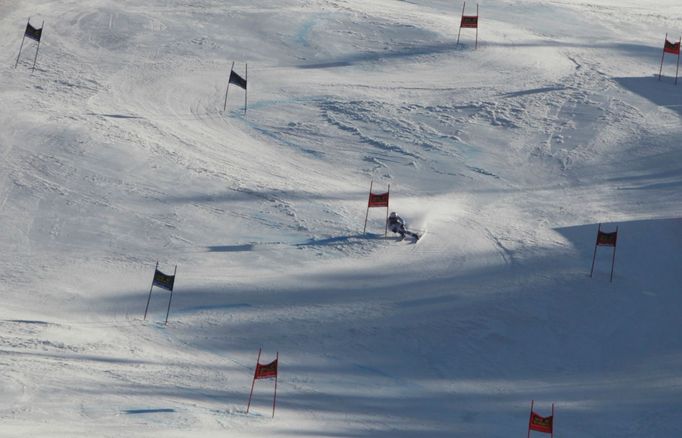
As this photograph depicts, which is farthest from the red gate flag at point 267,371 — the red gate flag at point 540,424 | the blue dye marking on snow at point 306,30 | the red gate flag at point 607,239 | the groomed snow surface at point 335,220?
the blue dye marking on snow at point 306,30

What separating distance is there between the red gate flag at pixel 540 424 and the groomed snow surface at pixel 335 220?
1546 millimetres

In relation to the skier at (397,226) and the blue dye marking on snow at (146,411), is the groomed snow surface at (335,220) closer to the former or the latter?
the blue dye marking on snow at (146,411)

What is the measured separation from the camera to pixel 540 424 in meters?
18.8

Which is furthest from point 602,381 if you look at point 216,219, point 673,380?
point 216,219

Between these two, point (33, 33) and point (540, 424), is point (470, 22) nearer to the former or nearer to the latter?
point (33, 33)

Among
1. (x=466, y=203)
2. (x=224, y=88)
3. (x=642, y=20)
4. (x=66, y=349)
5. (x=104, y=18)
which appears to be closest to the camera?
(x=66, y=349)

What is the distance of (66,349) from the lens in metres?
20.8

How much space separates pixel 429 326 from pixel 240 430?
225 inches

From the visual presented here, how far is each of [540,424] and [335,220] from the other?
9.71 m

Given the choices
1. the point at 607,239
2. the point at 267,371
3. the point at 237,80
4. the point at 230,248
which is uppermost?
the point at 237,80

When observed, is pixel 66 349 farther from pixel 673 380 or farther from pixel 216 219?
pixel 673 380

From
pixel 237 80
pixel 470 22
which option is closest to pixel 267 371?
pixel 237 80

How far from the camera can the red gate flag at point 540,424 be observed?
61.2 ft

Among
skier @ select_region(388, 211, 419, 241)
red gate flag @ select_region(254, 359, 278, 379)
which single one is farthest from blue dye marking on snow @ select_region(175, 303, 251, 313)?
skier @ select_region(388, 211, 419, 241)
